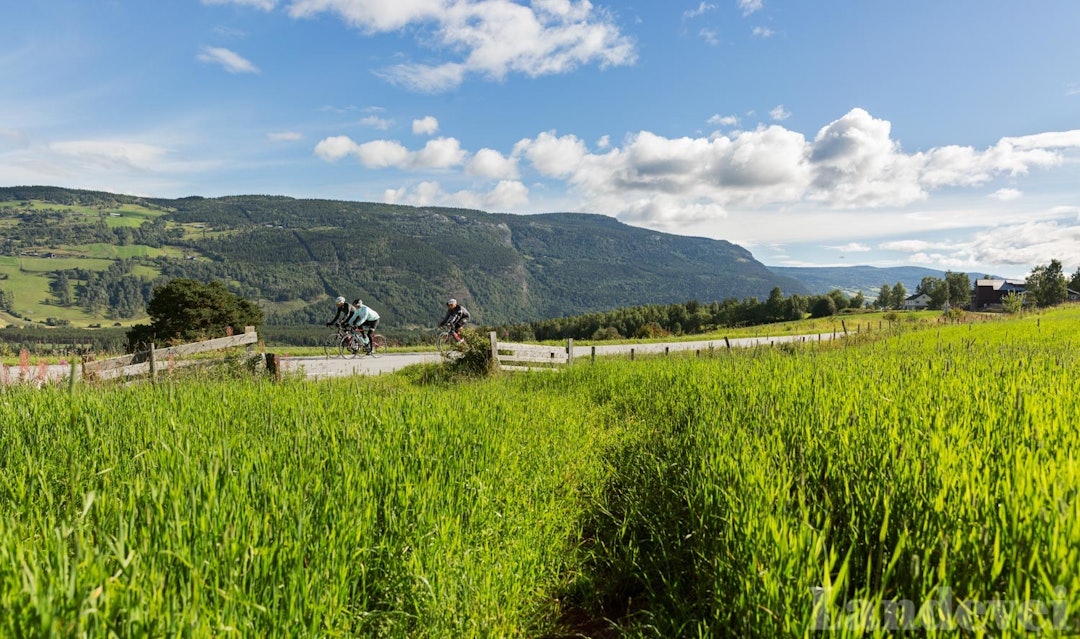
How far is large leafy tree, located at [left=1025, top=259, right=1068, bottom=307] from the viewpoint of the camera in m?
91.1

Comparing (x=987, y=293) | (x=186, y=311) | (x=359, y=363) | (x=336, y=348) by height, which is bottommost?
(x=359, y=363)

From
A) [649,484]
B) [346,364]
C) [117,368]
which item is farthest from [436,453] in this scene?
[346,364]

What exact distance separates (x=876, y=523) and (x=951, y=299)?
5785 inches

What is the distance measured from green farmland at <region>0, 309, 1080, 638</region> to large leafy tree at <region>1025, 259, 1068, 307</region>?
114021 mm

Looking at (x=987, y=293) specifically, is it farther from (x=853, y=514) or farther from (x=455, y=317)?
(x=853, y=514)

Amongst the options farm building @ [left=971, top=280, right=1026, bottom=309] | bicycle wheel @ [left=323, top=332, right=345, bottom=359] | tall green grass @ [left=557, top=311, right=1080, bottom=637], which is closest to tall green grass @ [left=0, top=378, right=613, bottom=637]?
tall green grass @ [left=557, top=311, right=1080, bottom=637]

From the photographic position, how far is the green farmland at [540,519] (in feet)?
6.37

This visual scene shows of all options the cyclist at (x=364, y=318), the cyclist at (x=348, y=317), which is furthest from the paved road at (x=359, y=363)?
the cyclist at (x=348, y=317)

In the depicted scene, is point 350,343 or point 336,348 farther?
point 336,348

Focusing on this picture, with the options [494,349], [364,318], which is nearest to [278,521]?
[494,349]

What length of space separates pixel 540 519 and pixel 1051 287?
126 metres

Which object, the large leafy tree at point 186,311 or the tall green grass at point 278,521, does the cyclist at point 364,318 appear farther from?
the large leafy tree at point 186,311

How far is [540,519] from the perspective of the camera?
4.28 meters

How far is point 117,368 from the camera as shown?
1244cm
